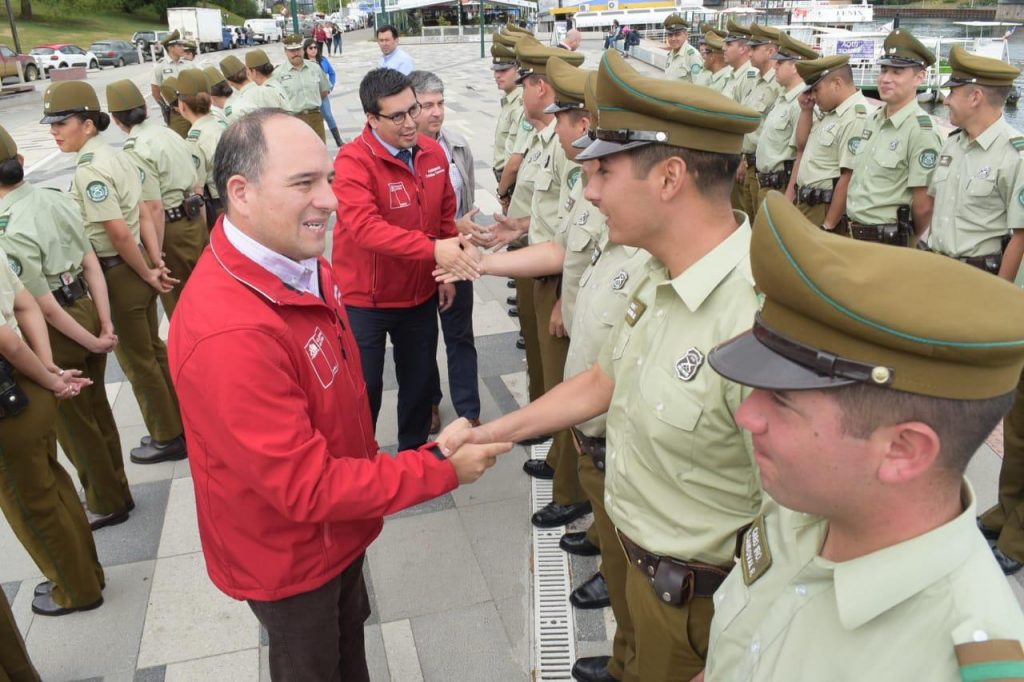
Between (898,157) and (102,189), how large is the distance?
5333mm

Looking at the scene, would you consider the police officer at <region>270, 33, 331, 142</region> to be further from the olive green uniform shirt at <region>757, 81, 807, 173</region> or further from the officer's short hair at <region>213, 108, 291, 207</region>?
the officer's short hair at <region>213, 108, 291, 207</region>

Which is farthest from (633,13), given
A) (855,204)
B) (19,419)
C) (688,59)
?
(19,419)

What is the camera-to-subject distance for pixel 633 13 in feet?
158

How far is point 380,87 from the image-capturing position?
3.74 m

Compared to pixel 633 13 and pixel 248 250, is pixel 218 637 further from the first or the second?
pixel 633 13

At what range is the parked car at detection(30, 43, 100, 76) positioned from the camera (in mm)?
31953

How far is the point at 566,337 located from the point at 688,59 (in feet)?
31.9

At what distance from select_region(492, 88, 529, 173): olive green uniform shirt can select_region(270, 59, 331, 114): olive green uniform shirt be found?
481 cm

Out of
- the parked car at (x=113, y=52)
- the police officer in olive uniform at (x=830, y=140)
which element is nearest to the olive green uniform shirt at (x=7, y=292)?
the police officer in olive uniform at (x=830, y=140)

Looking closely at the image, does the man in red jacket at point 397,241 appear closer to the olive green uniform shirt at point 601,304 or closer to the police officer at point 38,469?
the olive green uniform shirt at point 601,304

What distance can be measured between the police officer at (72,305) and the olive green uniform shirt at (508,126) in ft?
13.3

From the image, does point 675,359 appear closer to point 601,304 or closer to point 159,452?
point 601,304

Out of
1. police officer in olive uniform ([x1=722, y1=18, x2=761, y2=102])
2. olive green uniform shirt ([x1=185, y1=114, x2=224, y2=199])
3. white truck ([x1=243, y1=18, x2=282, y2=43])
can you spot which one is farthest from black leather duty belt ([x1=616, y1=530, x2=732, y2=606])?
white truck ([x1=243, y1=18, x2=282, y2=43])

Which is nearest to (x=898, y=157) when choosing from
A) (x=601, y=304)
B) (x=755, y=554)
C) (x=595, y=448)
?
(x=601, y=304)
